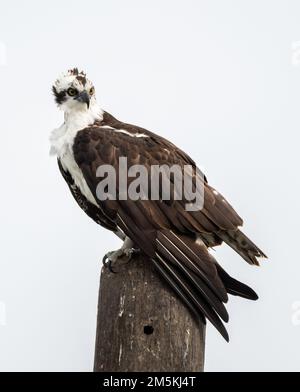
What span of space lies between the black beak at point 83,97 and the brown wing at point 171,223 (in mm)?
313

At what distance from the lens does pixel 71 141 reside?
795cm

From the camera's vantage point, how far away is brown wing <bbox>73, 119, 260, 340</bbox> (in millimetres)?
6395

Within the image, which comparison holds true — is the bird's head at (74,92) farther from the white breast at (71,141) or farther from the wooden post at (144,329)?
the wooden post at (144,329)

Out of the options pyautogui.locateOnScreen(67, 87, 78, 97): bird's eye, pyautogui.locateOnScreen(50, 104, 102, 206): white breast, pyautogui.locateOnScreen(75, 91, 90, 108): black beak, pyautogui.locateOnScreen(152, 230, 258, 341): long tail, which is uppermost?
pyautogui.locateOnScreen(67, 87, 78, 97): bird's eye

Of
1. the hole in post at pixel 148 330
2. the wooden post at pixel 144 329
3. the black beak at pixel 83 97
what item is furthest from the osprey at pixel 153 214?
the hole in post at pixel 148 330

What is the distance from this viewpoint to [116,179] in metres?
7.43

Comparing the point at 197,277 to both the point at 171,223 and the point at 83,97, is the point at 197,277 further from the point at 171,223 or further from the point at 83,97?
the point at 83,97

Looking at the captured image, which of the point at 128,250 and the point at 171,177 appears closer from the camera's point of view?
the point at 128,250

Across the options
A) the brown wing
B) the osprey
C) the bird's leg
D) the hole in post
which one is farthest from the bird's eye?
the hole in post

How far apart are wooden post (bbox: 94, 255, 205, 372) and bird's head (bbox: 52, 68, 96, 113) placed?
2.84 meters

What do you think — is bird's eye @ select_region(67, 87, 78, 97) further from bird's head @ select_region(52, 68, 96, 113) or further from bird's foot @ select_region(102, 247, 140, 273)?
bird's foot @ select_region(102, 247, 140, 273)

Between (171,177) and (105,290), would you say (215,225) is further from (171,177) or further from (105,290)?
(105,290)
